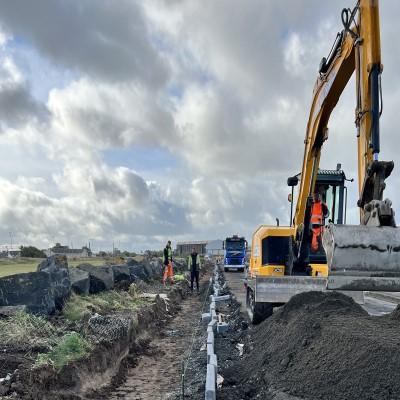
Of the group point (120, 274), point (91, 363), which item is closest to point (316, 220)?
point (91, 363)

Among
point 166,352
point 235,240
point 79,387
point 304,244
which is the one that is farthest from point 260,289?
point 235,240

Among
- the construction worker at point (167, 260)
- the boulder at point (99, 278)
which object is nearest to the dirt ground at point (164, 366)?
the boulder at point (99, 278)

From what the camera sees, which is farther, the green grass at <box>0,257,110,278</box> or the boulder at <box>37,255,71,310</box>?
the green grass at <box>0,257,110,278</box>

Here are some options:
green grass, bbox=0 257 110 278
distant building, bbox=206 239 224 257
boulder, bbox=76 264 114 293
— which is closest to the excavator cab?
boulder, bbox=76 264 114 293

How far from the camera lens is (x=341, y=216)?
11156 mm

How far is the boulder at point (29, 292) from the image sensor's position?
415 inches

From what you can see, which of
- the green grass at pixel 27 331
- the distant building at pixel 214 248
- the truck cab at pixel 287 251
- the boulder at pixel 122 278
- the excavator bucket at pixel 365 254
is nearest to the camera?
the excavator bucket at pixel 365 254

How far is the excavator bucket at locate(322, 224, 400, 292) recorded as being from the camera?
216 inches

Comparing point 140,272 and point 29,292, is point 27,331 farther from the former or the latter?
point 140,272

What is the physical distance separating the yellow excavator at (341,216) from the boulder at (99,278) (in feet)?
19.0

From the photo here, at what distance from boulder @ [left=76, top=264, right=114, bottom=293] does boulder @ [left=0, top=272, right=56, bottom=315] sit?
14.6 ft

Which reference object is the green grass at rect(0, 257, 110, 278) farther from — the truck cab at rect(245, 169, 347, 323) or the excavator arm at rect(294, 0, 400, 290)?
the excavator arm at rect(294, 0, 400, 290)

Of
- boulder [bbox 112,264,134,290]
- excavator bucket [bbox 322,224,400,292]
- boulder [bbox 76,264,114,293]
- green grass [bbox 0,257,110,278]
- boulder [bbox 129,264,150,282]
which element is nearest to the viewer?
excavator bucket [bbox 322,224,400,292]

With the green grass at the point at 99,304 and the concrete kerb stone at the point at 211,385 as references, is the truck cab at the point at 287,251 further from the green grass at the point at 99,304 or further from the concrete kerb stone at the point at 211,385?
the green grass at the point at 99,304
